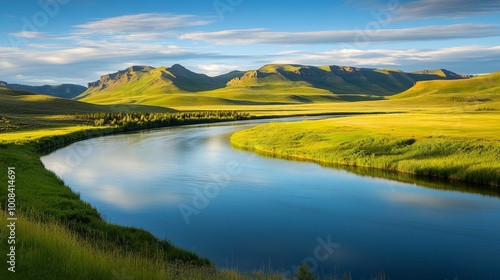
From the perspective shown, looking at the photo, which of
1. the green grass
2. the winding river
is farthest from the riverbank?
the winding river

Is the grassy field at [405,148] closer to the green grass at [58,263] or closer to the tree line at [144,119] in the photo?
the green grass at [58,263]

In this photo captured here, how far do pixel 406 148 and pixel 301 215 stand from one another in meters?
20.4

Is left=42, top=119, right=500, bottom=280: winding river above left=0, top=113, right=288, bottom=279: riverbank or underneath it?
underneath

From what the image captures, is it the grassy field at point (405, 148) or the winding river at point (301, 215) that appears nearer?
the winding river at point (301, 215)

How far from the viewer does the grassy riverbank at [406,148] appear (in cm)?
3550

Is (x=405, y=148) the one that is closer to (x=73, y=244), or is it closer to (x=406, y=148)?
(x=406, y=148)

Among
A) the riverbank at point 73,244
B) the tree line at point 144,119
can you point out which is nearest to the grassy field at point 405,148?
the riverbank at point 73,244

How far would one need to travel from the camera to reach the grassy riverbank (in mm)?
35500

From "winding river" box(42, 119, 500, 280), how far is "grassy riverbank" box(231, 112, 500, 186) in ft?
9.17

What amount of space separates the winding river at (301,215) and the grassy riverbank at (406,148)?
279cm

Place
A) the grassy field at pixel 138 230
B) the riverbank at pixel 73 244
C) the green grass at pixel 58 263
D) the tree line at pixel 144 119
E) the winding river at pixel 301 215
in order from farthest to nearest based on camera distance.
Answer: the tree line at pixel 144 119, the winding river at pixel 301 215, the grassy field at pixel 138 230, the riverbank at pixel 73 244, the green grass at pixel 58 263

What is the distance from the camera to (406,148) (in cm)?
4225

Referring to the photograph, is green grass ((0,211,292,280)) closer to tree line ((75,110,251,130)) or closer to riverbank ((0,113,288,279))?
riverbank ((0,113,288,279))

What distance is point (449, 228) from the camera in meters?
23.3
